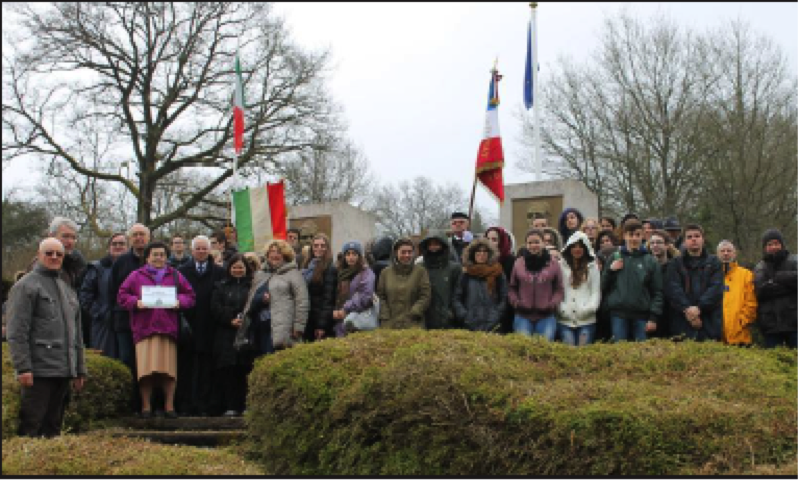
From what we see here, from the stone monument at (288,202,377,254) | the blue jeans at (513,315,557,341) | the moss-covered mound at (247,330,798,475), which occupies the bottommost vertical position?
the moss-covered mound at (247,330,798,475)

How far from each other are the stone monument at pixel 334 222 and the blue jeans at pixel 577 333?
6.38 meters

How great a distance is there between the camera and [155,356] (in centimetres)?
884

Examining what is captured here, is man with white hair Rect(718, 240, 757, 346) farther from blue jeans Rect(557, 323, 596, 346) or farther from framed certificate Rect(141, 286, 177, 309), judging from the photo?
framed certificate Rect(141, 286, 177, 309)

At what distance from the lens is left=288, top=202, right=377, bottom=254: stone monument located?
1466cm

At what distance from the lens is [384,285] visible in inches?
328

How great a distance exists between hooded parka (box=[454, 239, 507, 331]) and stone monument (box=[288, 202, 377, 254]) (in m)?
5.97

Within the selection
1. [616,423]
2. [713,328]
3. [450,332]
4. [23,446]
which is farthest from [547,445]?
[713,328]

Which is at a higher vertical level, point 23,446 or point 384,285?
point 384,285

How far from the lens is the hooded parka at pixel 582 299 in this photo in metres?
8.41

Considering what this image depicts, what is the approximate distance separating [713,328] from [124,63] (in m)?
23.3

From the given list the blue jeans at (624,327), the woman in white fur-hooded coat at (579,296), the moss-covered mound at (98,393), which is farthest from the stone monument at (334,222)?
the blue jeans at (624,327)

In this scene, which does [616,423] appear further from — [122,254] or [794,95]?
[794,95]

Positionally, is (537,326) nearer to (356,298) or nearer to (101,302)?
(356,298)

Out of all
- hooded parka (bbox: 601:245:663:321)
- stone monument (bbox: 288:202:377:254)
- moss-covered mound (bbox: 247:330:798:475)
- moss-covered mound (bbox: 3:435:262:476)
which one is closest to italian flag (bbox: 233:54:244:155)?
stone monument (bbox: 288:202:377:254)
